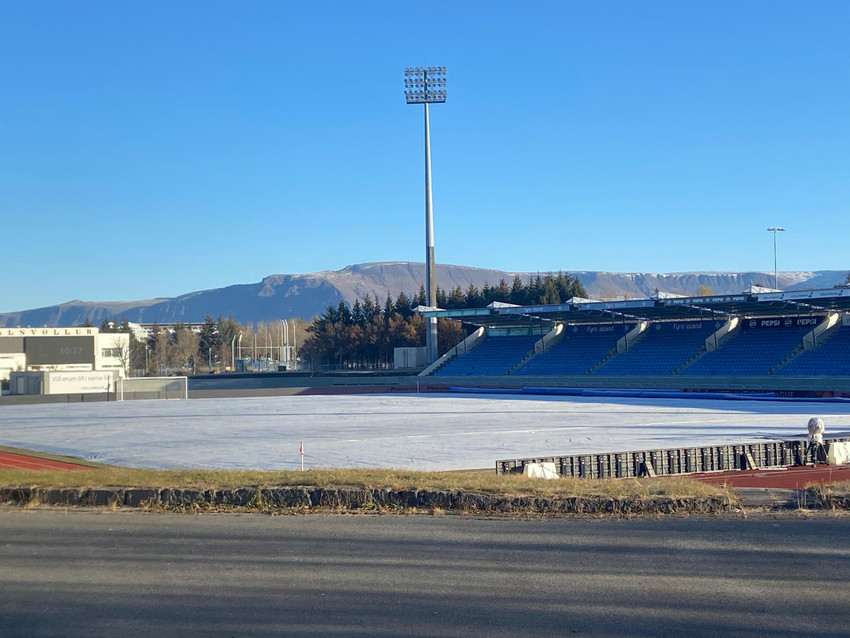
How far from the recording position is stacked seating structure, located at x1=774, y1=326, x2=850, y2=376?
54.8m

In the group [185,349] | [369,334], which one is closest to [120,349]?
[369,334]

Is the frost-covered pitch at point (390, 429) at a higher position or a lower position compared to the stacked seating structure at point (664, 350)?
lower

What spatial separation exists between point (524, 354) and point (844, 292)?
96.5 feet

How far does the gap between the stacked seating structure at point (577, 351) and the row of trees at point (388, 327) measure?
19137mm

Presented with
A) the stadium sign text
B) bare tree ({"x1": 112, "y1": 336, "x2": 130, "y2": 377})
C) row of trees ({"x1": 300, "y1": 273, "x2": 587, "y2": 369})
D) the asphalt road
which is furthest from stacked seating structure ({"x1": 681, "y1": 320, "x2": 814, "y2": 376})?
the stadium sign text

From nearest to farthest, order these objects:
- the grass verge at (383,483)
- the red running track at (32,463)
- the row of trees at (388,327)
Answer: the grass verge at (383,483)
the red running track at (32,463)
the row of trees at (388,327)

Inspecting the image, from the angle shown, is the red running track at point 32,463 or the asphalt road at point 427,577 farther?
the red running track at point 32,463

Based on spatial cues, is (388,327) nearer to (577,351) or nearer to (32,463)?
(577,351)

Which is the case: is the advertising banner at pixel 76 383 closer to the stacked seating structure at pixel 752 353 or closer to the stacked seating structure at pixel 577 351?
the stacked seating structure at pixel 577 351

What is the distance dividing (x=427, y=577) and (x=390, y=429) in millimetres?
27513

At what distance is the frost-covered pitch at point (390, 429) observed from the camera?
26.6 m

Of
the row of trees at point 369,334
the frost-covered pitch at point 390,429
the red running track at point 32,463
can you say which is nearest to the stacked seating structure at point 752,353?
the frost-covered pitch at point 390,429

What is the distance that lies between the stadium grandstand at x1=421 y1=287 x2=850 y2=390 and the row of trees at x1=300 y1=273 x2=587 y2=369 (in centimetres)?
1530

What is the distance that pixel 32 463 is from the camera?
25.6m
